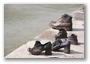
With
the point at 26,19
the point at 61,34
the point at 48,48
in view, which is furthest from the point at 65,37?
the point at 26,19

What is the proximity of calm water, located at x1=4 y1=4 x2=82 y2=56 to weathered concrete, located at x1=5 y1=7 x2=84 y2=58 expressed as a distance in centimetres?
4

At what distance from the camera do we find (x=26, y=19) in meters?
1.96

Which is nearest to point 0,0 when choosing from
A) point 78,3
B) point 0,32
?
point 0,32

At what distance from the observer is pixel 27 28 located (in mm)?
1949

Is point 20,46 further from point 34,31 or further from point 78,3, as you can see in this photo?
point 78,3

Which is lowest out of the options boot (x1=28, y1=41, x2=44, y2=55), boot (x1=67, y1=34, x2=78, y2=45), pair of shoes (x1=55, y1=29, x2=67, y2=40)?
boot (x1=28, y1=41, x2=44, y2=55)

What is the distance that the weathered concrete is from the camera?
192 cm

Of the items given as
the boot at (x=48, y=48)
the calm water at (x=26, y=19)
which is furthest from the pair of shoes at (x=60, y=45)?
the calm water at (x=26, y=19)

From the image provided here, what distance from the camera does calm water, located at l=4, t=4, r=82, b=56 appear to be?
76.2 inches

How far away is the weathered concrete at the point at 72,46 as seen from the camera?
1.92 metres

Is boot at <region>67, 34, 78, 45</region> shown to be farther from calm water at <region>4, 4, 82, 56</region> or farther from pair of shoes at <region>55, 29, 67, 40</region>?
calm water at <region>4, 4, 82, 56</region>

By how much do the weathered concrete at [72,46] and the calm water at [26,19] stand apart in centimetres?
4

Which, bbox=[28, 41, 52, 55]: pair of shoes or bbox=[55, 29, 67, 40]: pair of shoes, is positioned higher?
bbox=[55, 29, 67, 40]: pair of shoes

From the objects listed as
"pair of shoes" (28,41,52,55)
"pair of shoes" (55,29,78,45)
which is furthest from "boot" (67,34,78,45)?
"pair of shoes" (28,41,52,55)
